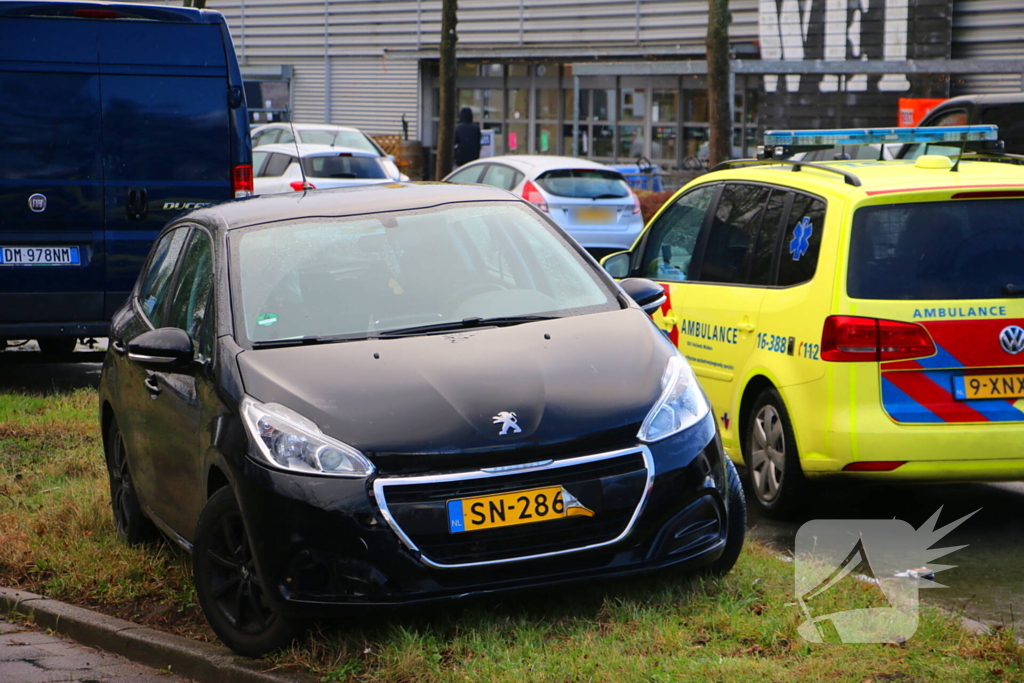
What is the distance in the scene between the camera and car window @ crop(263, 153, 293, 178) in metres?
20.4

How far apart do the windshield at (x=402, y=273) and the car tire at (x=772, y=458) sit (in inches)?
57.6

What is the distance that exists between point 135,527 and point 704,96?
84.9 feet

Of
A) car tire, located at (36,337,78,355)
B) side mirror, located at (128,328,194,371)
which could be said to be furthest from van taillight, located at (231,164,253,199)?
side mirror, located at (128,328,194,371)

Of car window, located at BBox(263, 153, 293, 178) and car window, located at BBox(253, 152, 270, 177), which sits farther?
car window, located at BBox(253, 152, 270, 177)

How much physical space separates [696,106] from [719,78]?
29.9 ft

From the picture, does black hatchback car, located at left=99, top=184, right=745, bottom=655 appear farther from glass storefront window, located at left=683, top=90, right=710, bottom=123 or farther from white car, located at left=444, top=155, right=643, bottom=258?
glass storefront window, located at left=683, top=90, right=710, bottom=123

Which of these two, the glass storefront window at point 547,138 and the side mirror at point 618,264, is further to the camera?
the glass storefront window at point 547,138

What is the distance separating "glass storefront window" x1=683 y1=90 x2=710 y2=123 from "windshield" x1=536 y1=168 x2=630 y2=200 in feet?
45.1

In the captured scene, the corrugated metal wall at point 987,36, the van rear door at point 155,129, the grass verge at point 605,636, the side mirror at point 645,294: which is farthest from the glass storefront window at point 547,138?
the grass verge at point 605,636

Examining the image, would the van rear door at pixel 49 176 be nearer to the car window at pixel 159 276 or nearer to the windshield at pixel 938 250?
the car window at pixel 159 276

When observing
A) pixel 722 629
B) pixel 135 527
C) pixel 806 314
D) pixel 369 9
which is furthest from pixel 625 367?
pixel 369 9

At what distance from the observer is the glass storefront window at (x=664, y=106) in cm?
3114

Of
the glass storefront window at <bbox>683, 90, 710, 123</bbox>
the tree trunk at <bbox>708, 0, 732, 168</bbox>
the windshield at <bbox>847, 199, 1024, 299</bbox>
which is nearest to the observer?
the windshield at <bbox>847, 199, 1024, 299</bbox>

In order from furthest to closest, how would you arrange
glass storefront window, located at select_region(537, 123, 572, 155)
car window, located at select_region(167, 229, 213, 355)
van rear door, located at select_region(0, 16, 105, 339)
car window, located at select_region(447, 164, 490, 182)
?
glass storefront window, located at select_region(537, 123, 572, 155) < car window, located at select_region(447, 164, 490, 182) < van rear door, located at select_region(0, 16, 105, 339) < car window, located at select_region(167, 229, 213, 355)
